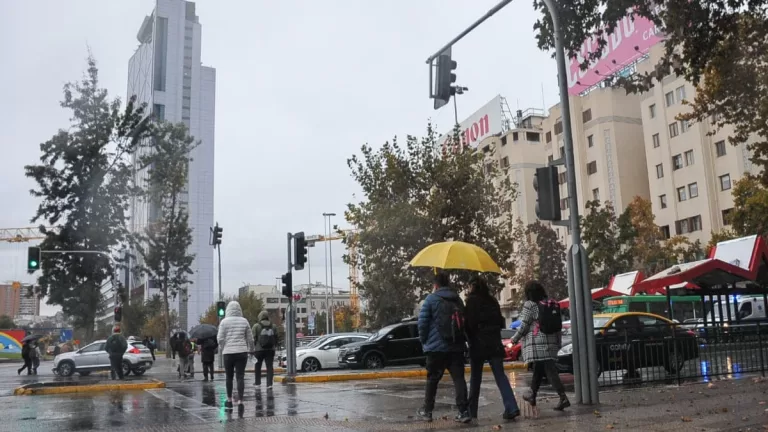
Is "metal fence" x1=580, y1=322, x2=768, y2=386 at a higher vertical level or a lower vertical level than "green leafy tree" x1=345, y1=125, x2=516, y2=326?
lower

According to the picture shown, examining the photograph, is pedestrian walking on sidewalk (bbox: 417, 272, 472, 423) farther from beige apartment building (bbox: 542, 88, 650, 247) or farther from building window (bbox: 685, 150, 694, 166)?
beige apartment building (bbox: 542, 88, 650, 247)

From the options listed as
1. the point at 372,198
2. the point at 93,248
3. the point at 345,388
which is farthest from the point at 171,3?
the point at 345,388

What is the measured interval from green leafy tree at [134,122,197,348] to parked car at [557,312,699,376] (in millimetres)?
34431

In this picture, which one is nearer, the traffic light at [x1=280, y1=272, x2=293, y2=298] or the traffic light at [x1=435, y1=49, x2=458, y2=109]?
the traffic light at [x1=435, y1=49, x2=458, y2=109]

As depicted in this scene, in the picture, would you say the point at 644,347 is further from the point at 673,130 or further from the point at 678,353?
the point at 673,130

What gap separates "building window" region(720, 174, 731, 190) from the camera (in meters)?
50.2

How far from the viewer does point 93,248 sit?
36.1m

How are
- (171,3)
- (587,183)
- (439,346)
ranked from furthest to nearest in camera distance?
1. (171,3)
2. (587,183)
3. (439,346)

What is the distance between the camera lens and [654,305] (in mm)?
37656

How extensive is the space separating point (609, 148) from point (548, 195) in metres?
54.1

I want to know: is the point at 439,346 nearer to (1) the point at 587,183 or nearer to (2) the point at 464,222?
(2) the point at 464,222

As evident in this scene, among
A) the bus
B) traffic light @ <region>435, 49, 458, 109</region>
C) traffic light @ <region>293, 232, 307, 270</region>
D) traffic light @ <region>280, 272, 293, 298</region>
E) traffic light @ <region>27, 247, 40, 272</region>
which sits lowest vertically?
the bus

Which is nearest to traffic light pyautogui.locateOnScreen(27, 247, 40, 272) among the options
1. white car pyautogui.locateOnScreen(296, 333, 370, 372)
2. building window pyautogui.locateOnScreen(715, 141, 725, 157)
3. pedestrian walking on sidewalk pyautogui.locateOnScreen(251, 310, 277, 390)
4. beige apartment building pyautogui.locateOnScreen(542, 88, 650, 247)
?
white car pyautogui.locateOnScreen(296, 333, 370, 372)

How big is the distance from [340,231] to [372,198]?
3215 millimetres
